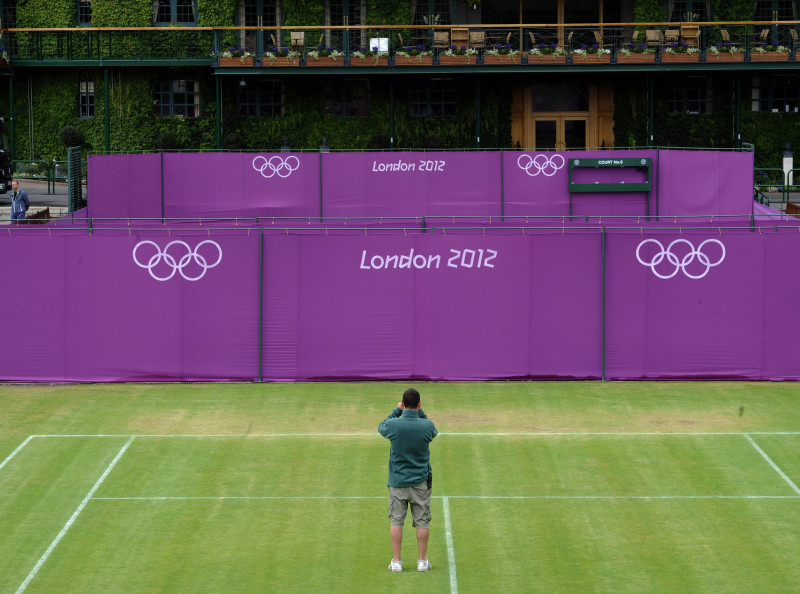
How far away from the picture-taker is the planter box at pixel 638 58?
4709cm

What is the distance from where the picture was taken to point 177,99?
51625 millimetres

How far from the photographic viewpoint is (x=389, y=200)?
36.2 m

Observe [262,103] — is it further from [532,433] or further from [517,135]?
[532,433]

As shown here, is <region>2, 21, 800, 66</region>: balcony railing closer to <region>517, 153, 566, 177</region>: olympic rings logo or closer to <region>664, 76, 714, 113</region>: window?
<region>664, 76, 714, 113</region>: window

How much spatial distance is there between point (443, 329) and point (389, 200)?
44.4 feet

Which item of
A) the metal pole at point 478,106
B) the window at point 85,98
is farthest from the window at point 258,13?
the metal pole at point 478,106

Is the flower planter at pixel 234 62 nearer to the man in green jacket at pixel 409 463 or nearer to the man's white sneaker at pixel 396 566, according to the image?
the man in green jacket at pixel 409 463

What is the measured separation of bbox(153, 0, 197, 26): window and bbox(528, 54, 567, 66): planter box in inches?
503

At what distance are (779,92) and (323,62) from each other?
55.2 ft

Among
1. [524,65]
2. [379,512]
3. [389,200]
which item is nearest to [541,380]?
[379,512]

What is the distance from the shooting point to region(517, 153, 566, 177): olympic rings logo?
36.2 metres

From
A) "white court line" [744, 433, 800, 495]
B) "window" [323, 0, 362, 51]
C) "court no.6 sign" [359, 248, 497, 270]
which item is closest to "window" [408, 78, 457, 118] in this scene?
"window" [323, 0, 362, 51]

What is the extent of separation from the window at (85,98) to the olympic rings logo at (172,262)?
3017cm

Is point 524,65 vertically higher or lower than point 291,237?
higher
